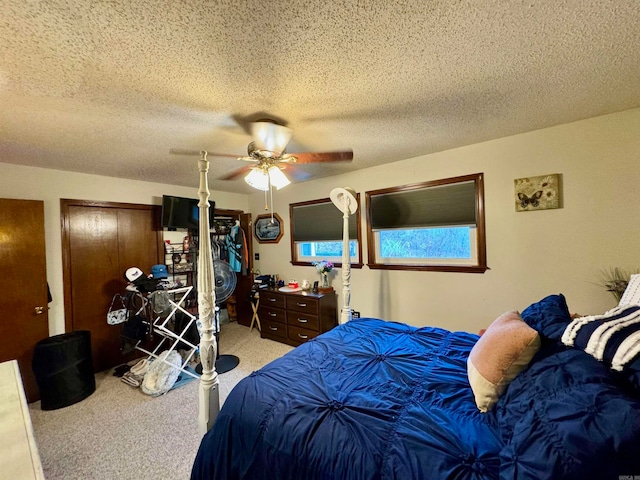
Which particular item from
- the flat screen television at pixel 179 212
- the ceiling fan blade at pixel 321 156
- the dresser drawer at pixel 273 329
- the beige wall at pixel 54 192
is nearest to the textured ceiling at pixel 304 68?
the ceiling fan blade at pixel 321 156

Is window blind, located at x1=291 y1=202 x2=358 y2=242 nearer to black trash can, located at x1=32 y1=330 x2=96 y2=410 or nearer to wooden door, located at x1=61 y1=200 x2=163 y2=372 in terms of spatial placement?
wooden door, located at x1=61 y1=200 x2=163 y2=372

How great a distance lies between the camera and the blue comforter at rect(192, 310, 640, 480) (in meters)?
0.71

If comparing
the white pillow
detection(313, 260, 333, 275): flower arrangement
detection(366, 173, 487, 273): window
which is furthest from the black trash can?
the white pillow

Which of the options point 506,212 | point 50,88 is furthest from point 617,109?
point 50,88

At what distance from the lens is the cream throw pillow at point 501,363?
44.8 inches

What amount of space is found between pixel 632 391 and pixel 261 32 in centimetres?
181

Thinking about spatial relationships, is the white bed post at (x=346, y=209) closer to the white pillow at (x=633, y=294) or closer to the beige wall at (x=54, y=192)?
the beige wall at (x=54, y=192)

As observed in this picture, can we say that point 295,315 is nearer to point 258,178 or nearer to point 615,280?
point 258,178

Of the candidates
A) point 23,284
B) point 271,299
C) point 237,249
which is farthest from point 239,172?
point 237,249

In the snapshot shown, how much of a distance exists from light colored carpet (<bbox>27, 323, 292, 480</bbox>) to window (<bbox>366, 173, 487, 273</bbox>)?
2261 mm

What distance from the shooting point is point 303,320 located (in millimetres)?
3449

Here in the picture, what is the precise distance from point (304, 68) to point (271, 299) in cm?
311

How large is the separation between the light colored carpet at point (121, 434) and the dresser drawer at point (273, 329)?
91 cm

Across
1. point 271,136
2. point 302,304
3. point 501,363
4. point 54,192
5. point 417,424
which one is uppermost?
point 271,136
